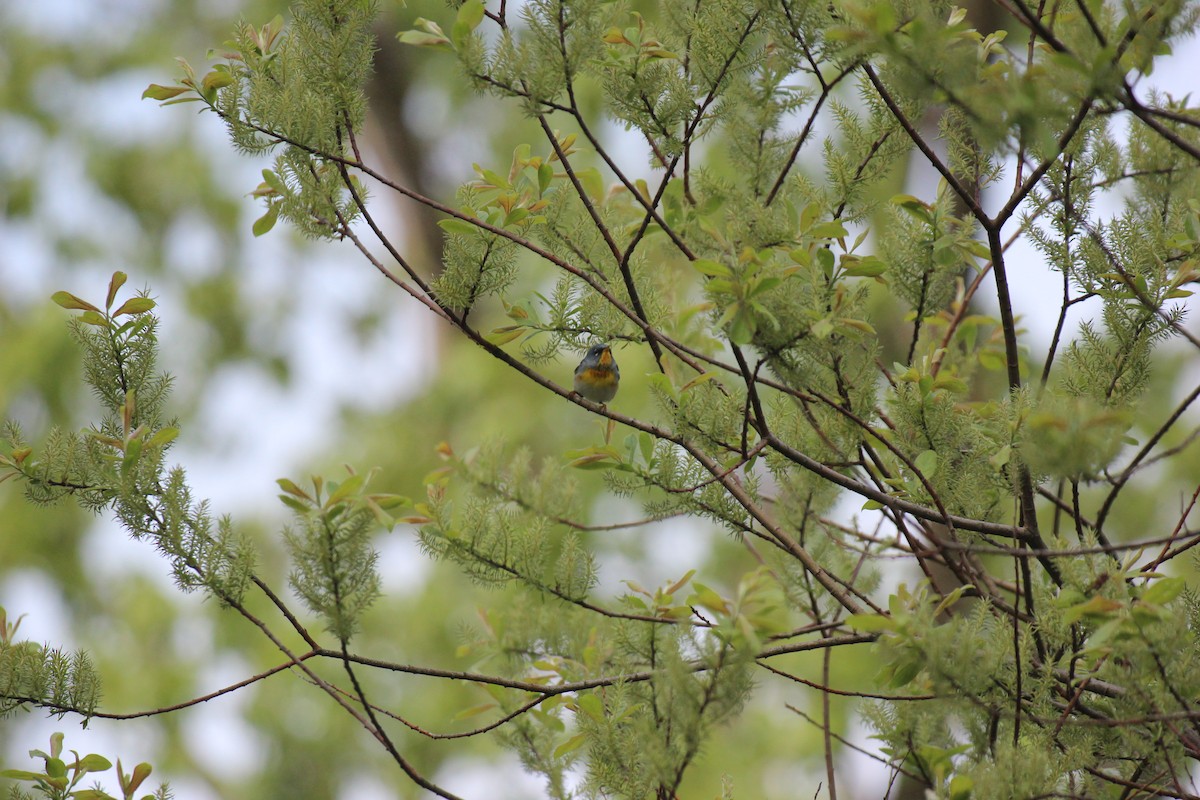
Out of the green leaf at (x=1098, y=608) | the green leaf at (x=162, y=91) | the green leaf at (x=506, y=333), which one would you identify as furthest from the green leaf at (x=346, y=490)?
the green leaf at (x=1098, y=608)

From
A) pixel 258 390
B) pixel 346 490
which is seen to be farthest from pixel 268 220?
pixel 258 390

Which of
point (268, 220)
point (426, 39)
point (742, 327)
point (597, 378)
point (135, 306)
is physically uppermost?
point (597, 378)

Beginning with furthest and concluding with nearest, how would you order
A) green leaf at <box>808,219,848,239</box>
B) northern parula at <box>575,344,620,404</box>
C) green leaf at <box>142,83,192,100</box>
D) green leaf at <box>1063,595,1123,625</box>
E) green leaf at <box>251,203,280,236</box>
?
1. northern parula at <box>575,344,620,404</box>
2. green leaf at <box>251,203,280,236</box>
3. green leaf at <box>142,83,192,100</box>
4. green leaf at <box>808,219,848,239</box>
5. green leaf at <box>1063,595,1123,625</box>

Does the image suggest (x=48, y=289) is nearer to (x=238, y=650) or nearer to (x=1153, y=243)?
(x=238, y=650)

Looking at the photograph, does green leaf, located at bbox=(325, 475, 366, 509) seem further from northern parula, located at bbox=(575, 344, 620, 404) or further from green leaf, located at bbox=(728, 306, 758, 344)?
northern parula, located at bbox=(575, 344, 620, 404)

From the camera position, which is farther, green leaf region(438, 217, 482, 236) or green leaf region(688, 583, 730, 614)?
green leaf region(438, 217, 482, 236)

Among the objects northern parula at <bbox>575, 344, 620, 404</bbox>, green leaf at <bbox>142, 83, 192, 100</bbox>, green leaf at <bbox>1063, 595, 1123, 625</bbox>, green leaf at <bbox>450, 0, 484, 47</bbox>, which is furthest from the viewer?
northern parula at <bbox>575, 344, 620, 404</bbox>

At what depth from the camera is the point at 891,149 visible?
2021 mm

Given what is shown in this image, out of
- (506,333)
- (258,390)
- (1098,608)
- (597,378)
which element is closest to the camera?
(1098,608)

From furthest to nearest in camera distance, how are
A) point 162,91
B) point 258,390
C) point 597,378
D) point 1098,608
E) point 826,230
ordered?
point 258,390 < point 597,378 < point 162,91 < point 826,230 < point 1098,608

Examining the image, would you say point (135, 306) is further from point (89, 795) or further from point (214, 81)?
point (89, 795)

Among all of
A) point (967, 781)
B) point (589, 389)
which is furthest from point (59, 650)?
point (589, 389)

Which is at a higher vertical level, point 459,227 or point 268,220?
point 268,220

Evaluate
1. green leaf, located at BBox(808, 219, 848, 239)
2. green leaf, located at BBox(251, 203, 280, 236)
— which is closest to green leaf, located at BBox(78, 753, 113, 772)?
green leaf, located at BBox(251, 203, 280, 236)
